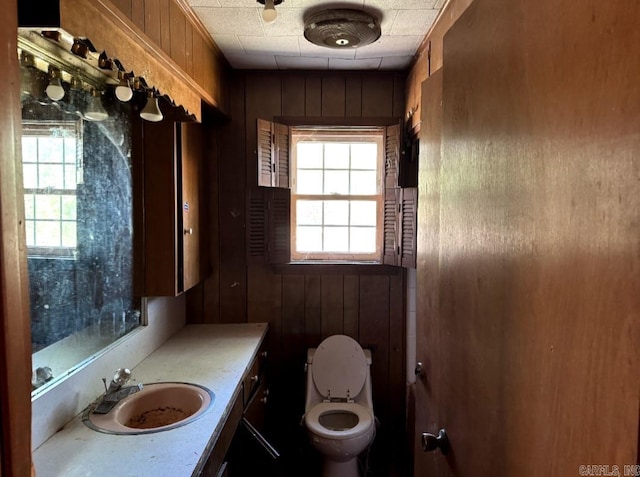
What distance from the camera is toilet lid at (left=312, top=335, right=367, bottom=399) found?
249 cm

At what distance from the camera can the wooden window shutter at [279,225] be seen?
261 centimetres

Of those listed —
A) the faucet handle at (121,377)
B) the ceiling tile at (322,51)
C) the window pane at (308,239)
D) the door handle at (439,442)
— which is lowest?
the faucet handle at (121,377)

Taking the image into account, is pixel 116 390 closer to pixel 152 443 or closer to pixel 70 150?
pixel 152 443

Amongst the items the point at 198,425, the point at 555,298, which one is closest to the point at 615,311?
the point at 555,298

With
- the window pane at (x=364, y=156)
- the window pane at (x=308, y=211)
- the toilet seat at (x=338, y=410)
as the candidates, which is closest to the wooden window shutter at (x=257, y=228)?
the window pane at (x=308, y=211)

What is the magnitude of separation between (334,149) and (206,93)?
0.95 meters

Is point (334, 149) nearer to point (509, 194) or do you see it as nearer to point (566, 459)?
point (509, 194)

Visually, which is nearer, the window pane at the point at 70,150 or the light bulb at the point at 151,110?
the window pane at the point at 70,150

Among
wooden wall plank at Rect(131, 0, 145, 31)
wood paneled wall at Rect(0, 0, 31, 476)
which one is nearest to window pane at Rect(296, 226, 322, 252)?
wooden wall plank at Rect(131, 0, 145, 31)

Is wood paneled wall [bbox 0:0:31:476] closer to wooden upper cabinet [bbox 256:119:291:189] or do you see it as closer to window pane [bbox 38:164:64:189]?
window pane [bbox 38:164:64:189]

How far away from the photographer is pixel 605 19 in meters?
0.48

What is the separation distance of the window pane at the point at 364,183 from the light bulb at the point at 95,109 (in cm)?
157

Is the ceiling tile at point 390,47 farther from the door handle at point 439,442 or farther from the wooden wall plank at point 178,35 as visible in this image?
the door handle at point 439,442

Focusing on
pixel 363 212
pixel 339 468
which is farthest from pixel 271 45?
pixel 339 468
